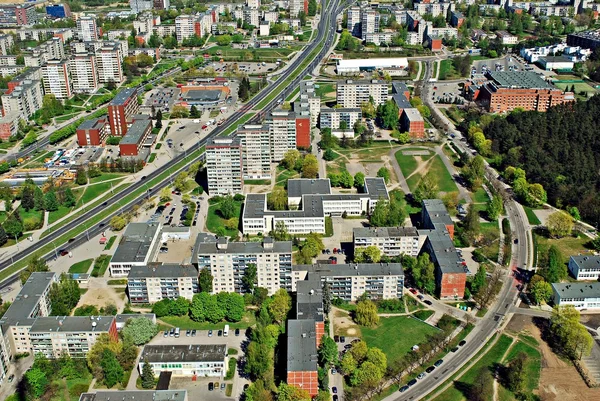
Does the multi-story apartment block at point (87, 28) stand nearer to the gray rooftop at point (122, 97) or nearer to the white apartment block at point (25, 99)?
the white apartment block at point (25, 99)

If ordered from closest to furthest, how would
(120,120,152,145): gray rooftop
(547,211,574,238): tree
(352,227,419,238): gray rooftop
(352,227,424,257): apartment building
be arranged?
1. (352,227,424,257): apartment building
2. (352,227,419,238): gray rooftop
3. (547,211,574,238): tree
4. (120,120,152,145): gray rooftop

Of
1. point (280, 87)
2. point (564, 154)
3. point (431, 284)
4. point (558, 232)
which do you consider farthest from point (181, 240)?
point (280, 87)

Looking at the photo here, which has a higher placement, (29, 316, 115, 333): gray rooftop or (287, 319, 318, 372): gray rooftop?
(287, 319, 318, 372): gray rooftop

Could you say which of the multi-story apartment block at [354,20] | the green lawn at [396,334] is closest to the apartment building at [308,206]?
the green lawn at [396,334]

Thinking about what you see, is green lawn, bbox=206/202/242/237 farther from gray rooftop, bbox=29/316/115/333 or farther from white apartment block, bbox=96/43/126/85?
white apartment block, bbox=96/43/126/85

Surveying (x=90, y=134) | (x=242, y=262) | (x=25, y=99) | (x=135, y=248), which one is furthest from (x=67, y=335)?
(x=25, y=99)

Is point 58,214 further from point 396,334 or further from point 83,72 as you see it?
point 83,72

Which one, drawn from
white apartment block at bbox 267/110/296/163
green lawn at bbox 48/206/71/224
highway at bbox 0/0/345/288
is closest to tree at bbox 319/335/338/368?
highway at bbox 0/0/345/288
